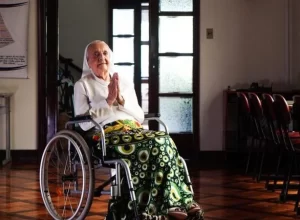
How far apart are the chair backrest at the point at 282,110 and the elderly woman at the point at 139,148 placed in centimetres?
91

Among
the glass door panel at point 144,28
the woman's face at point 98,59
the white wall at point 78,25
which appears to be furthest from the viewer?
the glass door panel at point 144,28

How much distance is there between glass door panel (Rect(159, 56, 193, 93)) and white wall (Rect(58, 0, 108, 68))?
3.54 m

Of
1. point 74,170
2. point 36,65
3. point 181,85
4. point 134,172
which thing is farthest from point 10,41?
point 134,172

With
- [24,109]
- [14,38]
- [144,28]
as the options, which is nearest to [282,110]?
[24,109]

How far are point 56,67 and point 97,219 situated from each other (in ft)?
9.98

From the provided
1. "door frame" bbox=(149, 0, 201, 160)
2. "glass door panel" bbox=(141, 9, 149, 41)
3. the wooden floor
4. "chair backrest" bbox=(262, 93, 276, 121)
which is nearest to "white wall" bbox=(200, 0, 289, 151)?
"door frame" bbox=(149, 0, 201, 160)

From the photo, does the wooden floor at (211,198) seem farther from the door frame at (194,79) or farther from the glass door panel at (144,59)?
the glass door panel at (144,59)

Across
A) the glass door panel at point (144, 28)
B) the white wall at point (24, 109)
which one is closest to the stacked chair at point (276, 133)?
the white wall at point (24, 109)

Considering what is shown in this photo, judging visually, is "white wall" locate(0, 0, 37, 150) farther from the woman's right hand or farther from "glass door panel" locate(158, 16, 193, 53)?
the woman's right hand

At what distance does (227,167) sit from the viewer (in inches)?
249

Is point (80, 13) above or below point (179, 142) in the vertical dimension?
above

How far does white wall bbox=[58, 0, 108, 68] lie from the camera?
9.87 metres

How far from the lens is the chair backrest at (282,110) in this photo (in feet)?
13.0

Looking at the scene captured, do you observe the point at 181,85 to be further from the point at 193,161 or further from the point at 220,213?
the point at 220,213
